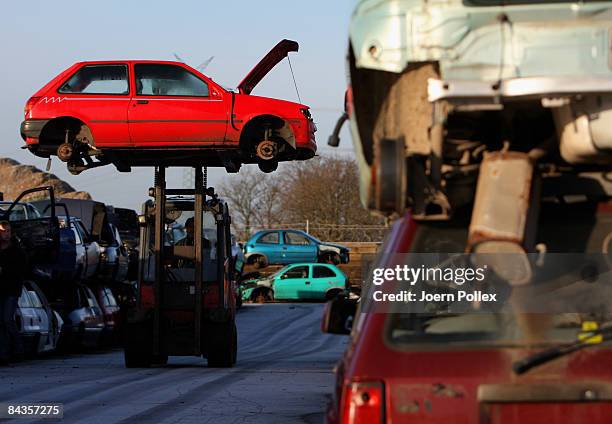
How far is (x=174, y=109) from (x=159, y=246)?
6.37ft

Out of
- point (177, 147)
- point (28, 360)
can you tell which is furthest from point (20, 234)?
point (177, 147)

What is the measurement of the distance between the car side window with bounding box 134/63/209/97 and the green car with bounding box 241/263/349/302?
24918mm

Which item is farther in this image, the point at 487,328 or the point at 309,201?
the point at 309,201

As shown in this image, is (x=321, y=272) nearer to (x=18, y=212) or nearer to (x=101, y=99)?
(x=18, y=212)

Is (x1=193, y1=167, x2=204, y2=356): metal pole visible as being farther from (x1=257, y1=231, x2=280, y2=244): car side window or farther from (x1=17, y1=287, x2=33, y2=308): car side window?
(x1=257, y1=231, x2=280, y2=244): car side window

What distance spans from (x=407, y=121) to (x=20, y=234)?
1586cm

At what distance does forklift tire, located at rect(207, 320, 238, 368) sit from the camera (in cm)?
1883

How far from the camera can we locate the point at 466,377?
517cm

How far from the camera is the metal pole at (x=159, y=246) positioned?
61.5ft

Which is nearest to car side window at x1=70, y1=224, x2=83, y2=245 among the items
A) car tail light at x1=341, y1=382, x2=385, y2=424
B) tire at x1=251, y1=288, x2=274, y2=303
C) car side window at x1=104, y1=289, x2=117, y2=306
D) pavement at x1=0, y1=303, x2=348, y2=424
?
car side window at x1=104, y1=289, x2=117, y2=306

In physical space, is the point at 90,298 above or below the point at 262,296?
above

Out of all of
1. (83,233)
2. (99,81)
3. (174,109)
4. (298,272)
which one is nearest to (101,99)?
(99,81)

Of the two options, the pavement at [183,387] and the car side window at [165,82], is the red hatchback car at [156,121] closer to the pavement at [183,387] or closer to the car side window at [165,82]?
the car side window at [165,82]

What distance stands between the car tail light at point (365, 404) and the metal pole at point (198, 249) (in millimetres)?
13521
